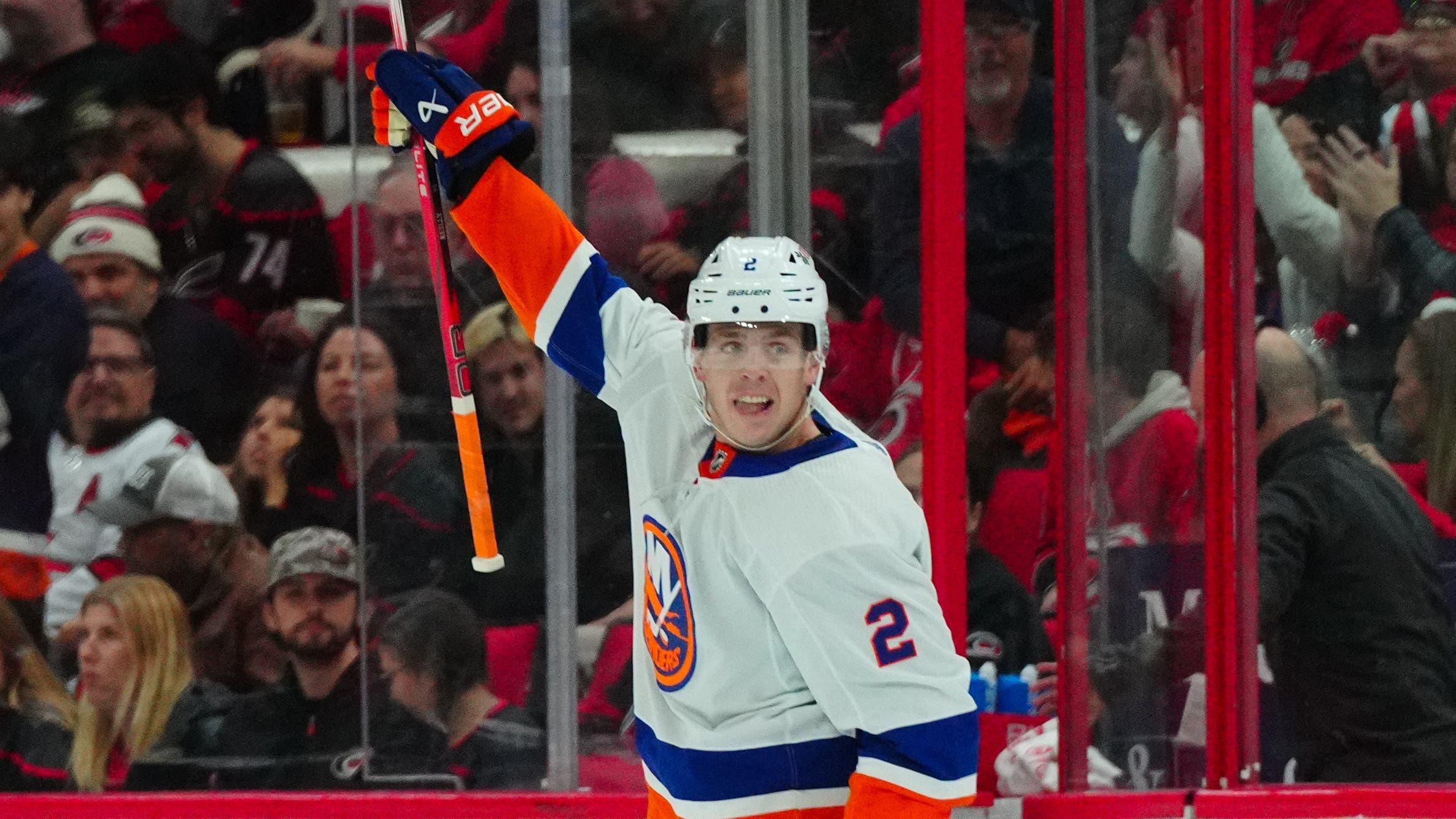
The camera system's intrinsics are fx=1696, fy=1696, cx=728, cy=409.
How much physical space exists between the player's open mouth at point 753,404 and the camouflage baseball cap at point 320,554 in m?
1.22

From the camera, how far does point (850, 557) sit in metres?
1.68

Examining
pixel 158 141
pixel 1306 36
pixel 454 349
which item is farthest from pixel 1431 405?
pixel 158 141

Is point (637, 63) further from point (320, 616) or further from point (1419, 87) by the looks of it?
point (1419, 87)

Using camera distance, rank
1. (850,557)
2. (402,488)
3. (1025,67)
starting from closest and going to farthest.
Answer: (850,557), (1025,67), (402,488)

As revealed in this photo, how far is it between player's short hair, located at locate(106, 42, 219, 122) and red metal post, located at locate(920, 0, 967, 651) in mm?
1264

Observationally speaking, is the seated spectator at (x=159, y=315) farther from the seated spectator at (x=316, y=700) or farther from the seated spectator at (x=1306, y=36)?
the seated spectator at (x=1306, y=36)

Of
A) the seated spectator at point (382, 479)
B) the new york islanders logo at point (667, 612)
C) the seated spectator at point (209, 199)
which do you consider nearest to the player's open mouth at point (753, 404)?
the new york islanders logo at point (667, 612)

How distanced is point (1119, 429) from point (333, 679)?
132 cm

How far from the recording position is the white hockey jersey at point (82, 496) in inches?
112

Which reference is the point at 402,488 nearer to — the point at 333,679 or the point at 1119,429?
the point at 333,679

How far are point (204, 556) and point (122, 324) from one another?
42 centimetres

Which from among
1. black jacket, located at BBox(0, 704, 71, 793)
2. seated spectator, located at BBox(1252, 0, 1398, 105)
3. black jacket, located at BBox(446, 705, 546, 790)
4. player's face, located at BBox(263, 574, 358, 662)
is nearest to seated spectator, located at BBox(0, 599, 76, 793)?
black jacket, located at BBox(0, 704, 71, 793)

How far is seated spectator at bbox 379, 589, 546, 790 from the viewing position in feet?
8.79

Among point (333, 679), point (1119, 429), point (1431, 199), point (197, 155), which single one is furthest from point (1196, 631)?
point (197, 155)
